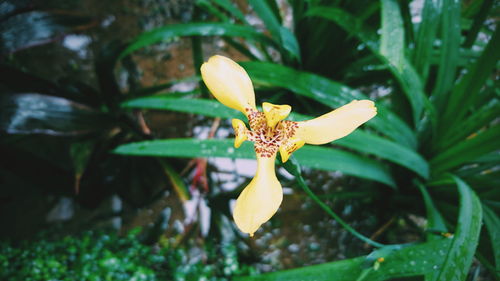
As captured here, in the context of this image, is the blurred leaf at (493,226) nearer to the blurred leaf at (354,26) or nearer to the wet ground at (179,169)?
the wet ground at (179,169)

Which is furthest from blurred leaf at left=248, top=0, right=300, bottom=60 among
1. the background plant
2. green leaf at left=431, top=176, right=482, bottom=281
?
green leaf at left=431, top=176, right=482, bottom=281

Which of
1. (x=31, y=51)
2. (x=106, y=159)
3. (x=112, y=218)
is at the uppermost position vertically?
(x=31, y=51)

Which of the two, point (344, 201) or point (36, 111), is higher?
point (36, 111)

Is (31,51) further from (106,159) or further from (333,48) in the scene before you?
(333,48)

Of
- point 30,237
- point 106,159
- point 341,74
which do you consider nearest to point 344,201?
point 341,74

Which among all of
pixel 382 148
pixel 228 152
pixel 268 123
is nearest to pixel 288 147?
pixel 268 123

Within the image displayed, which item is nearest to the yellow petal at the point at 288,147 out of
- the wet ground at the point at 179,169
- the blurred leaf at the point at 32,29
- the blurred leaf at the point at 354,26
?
the blurred leaf at the point at 354,26
